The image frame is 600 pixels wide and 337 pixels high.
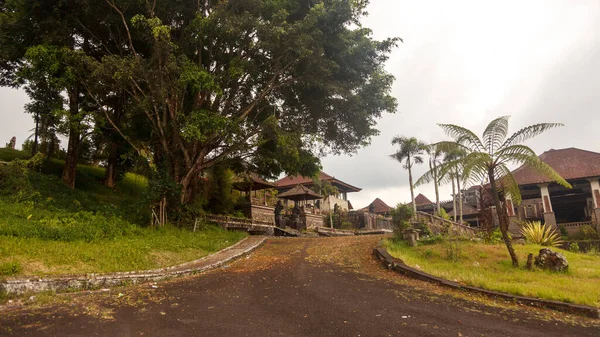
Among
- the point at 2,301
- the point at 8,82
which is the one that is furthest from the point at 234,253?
the point at 8,82

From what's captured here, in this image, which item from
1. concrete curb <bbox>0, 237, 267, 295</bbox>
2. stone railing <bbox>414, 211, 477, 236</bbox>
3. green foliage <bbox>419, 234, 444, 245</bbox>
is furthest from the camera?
stone railing <bbox>414, 211, 477, 236</bbox>

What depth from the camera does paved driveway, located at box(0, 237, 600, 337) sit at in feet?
17.6

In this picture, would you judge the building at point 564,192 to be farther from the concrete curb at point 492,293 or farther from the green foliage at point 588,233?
the concrete curb at point 492,293

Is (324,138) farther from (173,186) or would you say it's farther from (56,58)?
(56,58)

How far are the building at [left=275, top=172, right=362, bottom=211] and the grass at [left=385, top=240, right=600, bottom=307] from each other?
1033 inches

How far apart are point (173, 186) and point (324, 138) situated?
30.0ft

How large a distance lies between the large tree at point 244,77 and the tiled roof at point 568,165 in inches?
643

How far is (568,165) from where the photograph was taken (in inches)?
1093

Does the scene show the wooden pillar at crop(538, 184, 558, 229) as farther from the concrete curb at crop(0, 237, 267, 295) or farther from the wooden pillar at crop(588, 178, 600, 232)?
the concrete curb at crop(0, 237, 267, 295)

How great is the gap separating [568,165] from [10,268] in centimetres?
3396

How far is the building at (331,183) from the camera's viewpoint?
4156 cm

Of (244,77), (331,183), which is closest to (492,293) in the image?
(244,77)

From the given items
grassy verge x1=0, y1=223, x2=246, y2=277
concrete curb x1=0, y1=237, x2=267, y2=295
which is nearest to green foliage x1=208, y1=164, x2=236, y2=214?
grassy verge x1=0, y1=223, x2=246, y2=277

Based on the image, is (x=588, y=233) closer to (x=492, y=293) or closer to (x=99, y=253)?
(x=492, y=293)
